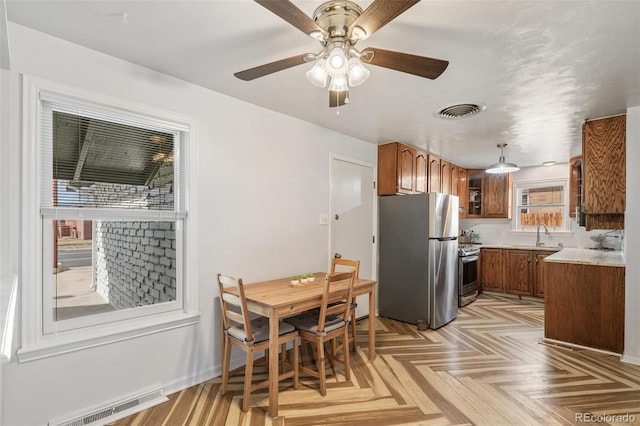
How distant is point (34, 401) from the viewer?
1768 millimetres

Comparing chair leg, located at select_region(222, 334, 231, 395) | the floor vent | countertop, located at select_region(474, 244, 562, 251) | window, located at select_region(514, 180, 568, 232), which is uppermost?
window, located at select_region(514, 180, 568, 232)

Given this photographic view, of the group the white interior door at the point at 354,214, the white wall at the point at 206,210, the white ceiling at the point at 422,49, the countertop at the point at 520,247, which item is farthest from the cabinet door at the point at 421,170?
the countertop at the point at 520,247

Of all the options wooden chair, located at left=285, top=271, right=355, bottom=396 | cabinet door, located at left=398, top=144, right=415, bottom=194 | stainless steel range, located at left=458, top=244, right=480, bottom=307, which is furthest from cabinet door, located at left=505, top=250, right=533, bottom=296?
wooden chair, located at left=285, top=271, right=355, bottom=396

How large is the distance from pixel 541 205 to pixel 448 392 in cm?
455

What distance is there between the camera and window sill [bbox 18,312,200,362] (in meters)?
1.77

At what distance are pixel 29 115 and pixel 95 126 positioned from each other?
0.35 metres

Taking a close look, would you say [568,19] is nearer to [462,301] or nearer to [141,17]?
[141,17]

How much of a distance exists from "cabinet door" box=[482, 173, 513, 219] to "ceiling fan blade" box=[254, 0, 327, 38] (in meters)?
5.31

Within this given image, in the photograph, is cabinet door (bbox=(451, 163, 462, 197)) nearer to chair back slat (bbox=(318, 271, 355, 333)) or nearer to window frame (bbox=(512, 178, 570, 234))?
window frame (bbox=(512, 178, 570, 234))

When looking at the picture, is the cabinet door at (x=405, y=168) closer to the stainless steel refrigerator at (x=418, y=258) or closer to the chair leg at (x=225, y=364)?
the stainless steel refrigerator at (x=418, y=258)

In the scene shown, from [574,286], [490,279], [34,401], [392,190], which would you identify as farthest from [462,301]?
[34,401]

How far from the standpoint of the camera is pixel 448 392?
2371mm

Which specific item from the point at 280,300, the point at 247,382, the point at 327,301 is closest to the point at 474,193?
the point at 327,301

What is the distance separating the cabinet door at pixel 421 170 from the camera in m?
4.35
